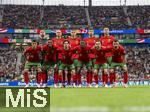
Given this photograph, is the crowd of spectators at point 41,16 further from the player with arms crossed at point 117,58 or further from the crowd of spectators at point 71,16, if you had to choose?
the player with arms crossed at point 117,58

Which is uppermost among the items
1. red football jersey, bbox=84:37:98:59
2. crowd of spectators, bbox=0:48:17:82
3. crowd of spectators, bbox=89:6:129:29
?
crowd of spectators, bbox=89:6:129:29

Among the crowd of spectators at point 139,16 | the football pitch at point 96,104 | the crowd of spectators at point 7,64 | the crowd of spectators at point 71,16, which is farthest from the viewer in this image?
the crowd of spectators at point 139,16

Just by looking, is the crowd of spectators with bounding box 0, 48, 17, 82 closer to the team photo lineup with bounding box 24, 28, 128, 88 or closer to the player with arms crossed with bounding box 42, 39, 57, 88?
the player with arms crossed with bounding box 42, 39, 57, 88

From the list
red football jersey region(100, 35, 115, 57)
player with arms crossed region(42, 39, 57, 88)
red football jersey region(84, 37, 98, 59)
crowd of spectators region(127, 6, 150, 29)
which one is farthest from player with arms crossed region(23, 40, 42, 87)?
crowd of spectators region(127, 6, 150, 29)

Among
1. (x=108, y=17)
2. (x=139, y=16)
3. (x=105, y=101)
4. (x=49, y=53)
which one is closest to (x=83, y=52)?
(x=49, y=53)

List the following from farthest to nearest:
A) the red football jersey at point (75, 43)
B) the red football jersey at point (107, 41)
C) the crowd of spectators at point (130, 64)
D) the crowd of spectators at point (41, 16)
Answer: the crowd of spectators at point (41, 16) < the crowd of spectators at point (130, 64) < the red football jersey at point (75, 43) < the red football jersey at point (107, 41)

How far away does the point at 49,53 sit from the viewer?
17.1m

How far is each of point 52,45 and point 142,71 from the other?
31744mm

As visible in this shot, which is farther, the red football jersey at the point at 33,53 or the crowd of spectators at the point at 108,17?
the crowd of spectators at the point at 108,17

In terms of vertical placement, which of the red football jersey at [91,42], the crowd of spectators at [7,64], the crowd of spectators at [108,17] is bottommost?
the crowd of spectators at [7,64]

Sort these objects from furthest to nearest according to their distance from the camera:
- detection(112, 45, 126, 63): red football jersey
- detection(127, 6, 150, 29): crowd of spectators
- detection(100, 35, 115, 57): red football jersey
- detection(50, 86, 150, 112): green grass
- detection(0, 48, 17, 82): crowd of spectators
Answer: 1. detection(127, 6, 150, 29): crowd of spectators
2. detection(0, 48, 17, 82): crowd of spectators
3. detection(112, 45, 126, 63): red football jersey
4. detection(100, 35, 115, 57): red football jersey
5. detection(50, 86, 150, 112): green grass

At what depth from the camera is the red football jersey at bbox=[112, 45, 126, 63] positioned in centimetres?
1688

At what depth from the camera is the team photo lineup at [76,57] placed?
55.4 ft

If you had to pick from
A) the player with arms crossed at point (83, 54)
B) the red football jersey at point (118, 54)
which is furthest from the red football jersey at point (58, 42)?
the red football jersey at point (118, 54)
